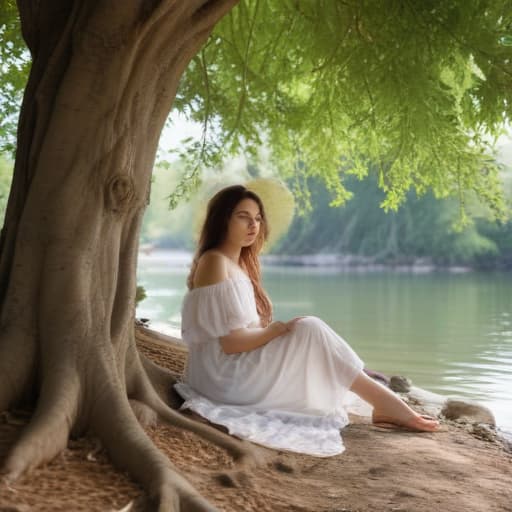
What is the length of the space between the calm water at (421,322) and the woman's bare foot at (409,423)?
254cm

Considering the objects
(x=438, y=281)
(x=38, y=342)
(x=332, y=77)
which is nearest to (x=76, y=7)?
(x=38, y=342)

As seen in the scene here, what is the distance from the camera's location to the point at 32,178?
362 centimetres

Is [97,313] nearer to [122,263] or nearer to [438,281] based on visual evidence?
[122,263]

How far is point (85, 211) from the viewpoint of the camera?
3545 mm

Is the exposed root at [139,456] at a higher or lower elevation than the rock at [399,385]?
higher

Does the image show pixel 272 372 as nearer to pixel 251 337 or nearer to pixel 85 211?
pixel 251 337

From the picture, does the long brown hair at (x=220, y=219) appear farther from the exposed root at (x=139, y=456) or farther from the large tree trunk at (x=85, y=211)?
the exposed root at (x=139, y=456)

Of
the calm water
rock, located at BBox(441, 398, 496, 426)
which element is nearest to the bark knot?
rock, located at BBox(441, 398, 496, 426)

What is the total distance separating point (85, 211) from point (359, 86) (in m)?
3.13

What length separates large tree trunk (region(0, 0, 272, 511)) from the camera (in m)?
3.38

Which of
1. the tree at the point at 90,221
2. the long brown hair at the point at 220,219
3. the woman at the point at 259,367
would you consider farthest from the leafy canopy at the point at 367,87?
the woman at the point at 259,367

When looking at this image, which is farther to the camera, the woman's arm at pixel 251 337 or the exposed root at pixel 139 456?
the woman's arm at pixel 251 337

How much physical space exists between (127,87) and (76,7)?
18.0 inches

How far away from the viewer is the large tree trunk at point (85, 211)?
133 inches
